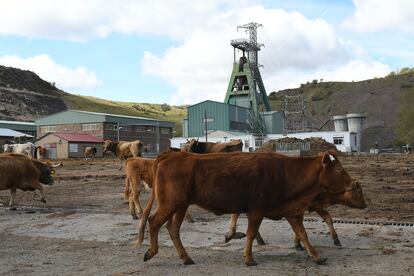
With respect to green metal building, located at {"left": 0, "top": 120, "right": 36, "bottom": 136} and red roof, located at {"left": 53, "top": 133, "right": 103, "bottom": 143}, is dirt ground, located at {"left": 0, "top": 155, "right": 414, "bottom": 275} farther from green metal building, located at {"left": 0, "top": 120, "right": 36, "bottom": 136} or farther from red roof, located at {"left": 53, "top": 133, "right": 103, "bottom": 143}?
green metal building, located at {"left": 0, "top": 120, "right": 36, "bottom": 136}

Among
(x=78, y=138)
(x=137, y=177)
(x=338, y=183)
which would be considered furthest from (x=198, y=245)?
(x=78, y=138)

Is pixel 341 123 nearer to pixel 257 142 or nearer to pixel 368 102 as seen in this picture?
pixel 257 142

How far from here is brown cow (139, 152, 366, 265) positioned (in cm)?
827

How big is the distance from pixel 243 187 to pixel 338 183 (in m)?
1.69

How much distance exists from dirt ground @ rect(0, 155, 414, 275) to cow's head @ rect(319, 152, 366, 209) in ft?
2.91

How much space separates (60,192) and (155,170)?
45.4ft

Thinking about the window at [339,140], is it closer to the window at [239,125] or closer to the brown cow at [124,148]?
the window at [239,125]

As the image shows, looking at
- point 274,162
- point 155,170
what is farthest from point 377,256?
point 155,170

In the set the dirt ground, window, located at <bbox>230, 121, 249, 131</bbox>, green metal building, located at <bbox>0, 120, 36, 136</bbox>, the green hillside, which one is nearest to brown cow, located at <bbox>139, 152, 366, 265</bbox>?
the dirt ground

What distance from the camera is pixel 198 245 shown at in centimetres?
985

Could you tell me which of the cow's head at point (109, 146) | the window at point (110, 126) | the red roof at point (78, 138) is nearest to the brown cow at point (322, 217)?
the cow's head at point (109, 146)

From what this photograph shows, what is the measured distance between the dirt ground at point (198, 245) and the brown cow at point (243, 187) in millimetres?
434

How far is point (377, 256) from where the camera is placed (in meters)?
8.41

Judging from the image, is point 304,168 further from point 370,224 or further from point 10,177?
point 10,177
